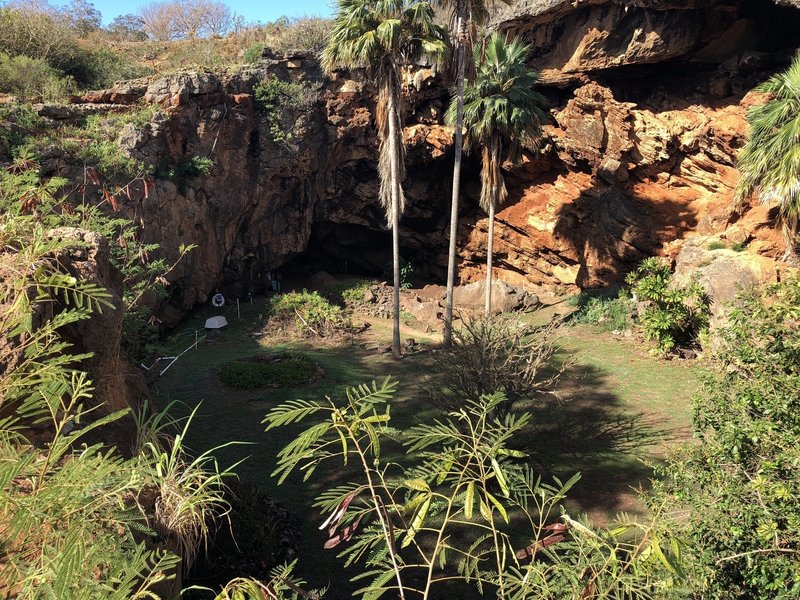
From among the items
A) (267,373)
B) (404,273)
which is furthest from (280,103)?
(267,373)

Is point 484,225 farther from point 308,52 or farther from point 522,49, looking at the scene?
point 308,52

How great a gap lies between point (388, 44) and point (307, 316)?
9.48 m

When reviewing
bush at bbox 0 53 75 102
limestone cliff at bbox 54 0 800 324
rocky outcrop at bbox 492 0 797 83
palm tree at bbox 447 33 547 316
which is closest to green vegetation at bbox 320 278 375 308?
limestone cliff at bbox 54 0 800 324

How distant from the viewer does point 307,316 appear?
60.5 ft

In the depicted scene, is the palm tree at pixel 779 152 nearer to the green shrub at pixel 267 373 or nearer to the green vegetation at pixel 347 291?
the green shrub at pixel 267 373

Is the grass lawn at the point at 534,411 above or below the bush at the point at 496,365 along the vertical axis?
below

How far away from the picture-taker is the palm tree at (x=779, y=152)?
1150 cm

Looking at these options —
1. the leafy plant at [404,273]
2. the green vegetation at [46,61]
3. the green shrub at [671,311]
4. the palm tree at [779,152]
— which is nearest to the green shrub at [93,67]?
the green vegetation at [46,61]

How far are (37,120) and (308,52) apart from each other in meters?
10.5

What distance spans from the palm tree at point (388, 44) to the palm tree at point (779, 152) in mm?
8223

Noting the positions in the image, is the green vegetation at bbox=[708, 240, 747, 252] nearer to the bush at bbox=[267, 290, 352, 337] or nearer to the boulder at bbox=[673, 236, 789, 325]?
the boulder at bbox=[673, 236, 789, 325]

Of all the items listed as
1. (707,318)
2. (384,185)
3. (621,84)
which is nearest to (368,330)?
(384,185)

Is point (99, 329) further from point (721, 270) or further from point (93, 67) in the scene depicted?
point (93, 67)

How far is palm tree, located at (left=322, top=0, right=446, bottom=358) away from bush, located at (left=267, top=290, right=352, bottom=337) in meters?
5.28
